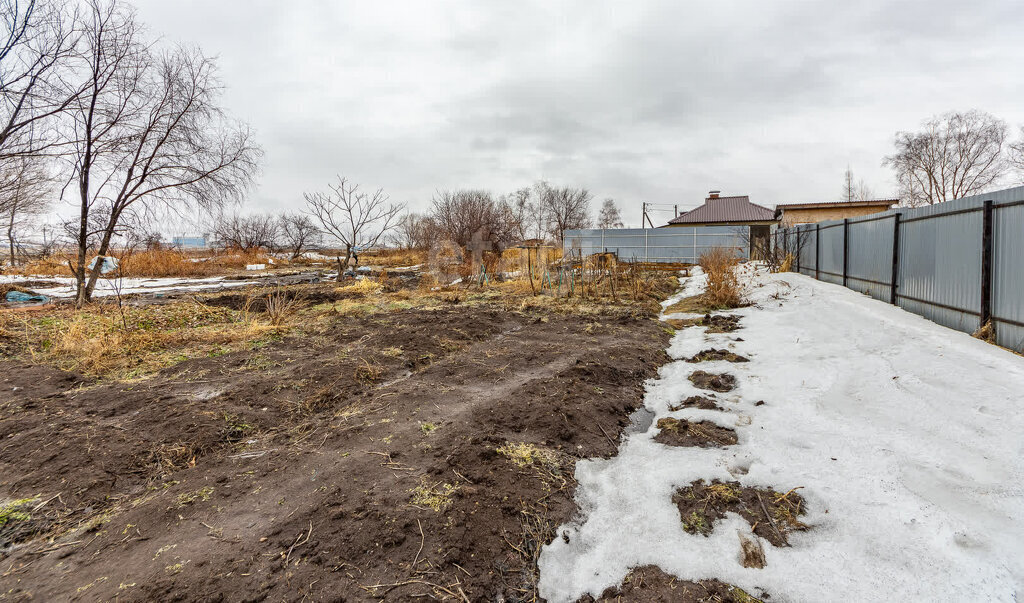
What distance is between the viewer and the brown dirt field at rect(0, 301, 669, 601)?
5.78 feet

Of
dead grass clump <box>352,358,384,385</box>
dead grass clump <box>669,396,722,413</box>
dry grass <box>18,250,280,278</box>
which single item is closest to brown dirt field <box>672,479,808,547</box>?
dead grass clump <box>669,396,722,413</box>

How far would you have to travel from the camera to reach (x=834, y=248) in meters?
9.95

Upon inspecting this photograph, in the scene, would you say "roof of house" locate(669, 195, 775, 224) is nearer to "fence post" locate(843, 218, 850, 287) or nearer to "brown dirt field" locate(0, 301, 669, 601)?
"fence post" locate(843, 218, 850, 287)

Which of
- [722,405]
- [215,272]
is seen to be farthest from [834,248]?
[215,272]

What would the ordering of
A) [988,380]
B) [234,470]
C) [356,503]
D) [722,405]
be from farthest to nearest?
[722,405] → [988,380] → [234,470] → [356,503]

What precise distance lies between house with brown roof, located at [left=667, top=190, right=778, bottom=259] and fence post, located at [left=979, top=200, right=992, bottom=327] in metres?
25.8

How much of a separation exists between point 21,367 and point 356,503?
5352 millimetres

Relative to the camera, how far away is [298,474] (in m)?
2.57

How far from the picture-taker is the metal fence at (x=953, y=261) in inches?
157

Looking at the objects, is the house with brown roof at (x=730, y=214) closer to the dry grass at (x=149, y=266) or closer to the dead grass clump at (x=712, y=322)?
the dead grass clump at (x=712, y=322)

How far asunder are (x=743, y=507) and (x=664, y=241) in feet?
76.1

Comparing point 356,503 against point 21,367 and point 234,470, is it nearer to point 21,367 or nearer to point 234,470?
point 234,470

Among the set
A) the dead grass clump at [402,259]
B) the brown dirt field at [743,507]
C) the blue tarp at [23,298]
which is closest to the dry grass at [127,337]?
the blue tarp at [23,298]

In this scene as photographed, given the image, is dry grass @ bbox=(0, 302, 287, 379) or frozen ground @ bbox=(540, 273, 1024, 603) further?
dry grass @ bbox=(0, 302, 287, 379)
